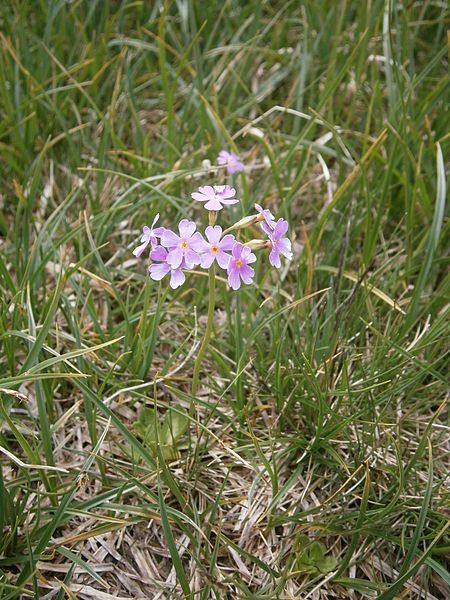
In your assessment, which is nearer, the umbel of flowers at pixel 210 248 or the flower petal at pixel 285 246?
the umbel of flowers at pixel 210 248

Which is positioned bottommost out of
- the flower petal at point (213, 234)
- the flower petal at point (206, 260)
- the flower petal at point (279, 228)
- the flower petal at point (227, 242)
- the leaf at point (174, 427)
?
the leaf at point (174, 427)

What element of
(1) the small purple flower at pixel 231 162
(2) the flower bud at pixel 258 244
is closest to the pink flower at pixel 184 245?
(2) the flower bud at pixel 258 244

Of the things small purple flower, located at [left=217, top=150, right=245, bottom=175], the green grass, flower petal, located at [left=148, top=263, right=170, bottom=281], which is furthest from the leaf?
small purple flower, located at [left=217, top=150, right=245, bottom=175]

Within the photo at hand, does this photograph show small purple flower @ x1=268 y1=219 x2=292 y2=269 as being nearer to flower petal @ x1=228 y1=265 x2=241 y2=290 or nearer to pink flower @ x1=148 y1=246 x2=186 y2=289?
flower petal @ x1=228 y1=265 x2=241 y2=290

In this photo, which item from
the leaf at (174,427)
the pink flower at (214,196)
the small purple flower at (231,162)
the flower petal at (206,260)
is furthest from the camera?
the small purple flower at (231,162)

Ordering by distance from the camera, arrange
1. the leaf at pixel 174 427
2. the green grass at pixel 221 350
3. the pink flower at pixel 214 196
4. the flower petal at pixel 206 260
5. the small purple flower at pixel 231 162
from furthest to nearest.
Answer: the small purple flower at pixel 231 162, the leaf at pixel 174 427, the green grass at pixel 221 350, the pink flower at pixel 214 196, the flower petal at pixel 206 260

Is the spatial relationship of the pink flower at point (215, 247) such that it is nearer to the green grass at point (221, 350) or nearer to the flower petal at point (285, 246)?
the flower petal at point (285, 246)

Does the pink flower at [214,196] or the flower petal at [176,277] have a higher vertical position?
the pink flower at [214,196]

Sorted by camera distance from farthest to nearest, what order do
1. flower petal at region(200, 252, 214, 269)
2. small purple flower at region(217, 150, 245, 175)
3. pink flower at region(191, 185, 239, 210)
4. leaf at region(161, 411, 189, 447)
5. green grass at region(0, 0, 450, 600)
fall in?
small purple flower at region(217, 150, 245, 175)
leaf at region(161, 411, 189, 447)
green grass at region(0, 0, 450, 600)
pink flower at region(191, 185, 239, 210)
flower petal at region(200, 252, 214, 269)
